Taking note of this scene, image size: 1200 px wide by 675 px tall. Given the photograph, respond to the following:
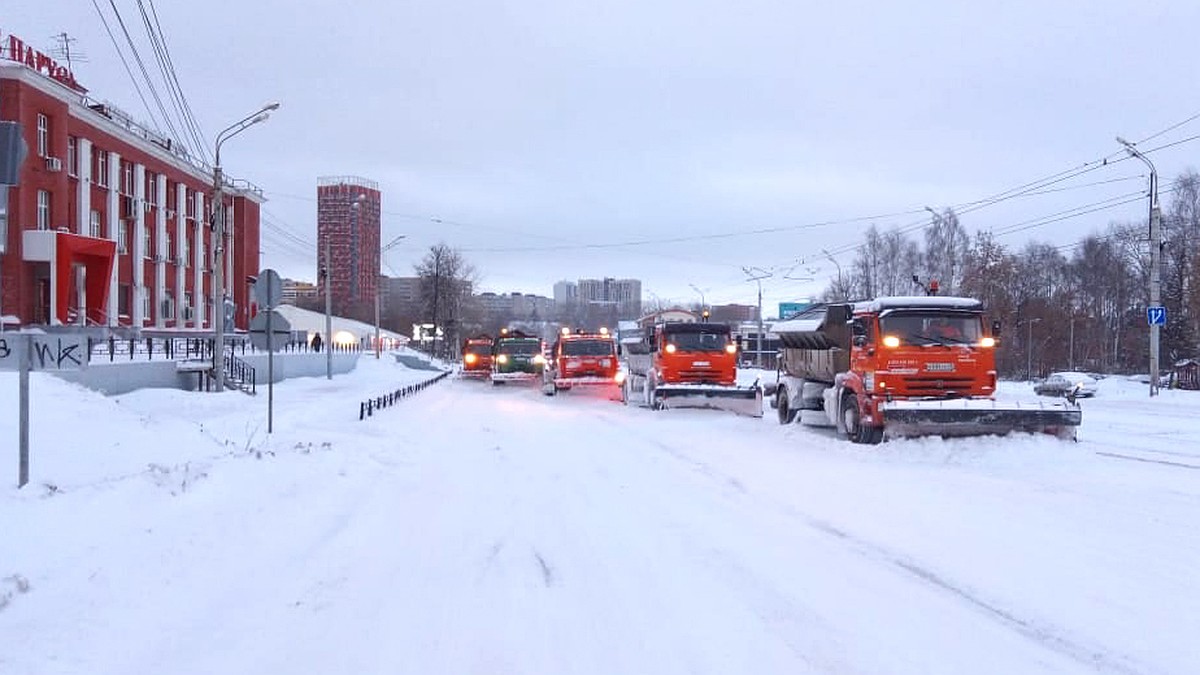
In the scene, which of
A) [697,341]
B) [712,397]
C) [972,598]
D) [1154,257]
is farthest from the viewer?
[1154,257]

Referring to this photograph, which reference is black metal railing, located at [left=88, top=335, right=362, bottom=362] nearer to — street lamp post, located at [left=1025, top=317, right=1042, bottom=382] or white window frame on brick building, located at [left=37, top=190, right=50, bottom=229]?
white window frame on brick building, located at [left=37, top=190, right=50, bottom=229]

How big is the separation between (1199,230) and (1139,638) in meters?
72.3

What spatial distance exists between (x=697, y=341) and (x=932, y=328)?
10.2 meters

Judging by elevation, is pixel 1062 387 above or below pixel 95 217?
below

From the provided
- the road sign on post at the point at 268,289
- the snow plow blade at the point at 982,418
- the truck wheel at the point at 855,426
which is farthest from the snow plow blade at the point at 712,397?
the road sign on post at the point at 268,289

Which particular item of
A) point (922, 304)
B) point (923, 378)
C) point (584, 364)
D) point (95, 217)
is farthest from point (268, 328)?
point (95, 217)

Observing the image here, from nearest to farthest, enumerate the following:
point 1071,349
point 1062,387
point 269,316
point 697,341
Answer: point 269,316 < point 697,341 < point 1062,387 < point 1071,349

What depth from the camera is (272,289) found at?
699 inches

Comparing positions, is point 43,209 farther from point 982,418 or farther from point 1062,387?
point 1062,387

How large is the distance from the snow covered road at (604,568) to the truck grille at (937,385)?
265cm

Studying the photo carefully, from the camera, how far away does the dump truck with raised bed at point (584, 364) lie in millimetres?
36281

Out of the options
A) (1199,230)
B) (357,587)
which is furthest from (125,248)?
(1199,230)

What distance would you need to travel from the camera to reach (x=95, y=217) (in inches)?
1847

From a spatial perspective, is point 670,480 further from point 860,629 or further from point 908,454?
point 860,629
